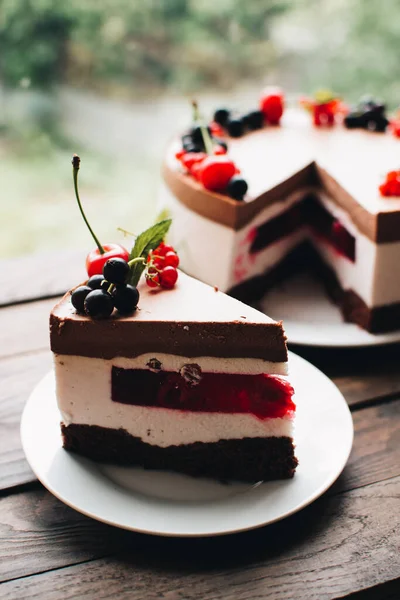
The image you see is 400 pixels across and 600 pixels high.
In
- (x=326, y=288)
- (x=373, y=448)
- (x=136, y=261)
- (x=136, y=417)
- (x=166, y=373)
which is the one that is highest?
(x=136, y=261)

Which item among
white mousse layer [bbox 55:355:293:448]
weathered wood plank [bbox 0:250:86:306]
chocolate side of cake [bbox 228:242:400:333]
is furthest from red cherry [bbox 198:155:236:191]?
white mousse layer [bbox 55:355:293:448]

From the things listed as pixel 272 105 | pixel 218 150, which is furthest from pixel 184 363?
pixel 272 105

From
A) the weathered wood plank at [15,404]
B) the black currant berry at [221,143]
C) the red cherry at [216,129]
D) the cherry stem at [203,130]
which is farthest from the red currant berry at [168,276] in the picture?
the red cherry at [216,129]

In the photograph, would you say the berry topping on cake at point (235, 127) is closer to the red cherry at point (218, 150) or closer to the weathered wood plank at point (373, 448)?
the red cherry at point (218, 150)

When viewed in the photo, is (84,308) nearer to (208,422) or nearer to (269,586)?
(208,422)

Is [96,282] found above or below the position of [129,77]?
above

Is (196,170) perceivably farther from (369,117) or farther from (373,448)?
(373,448)
